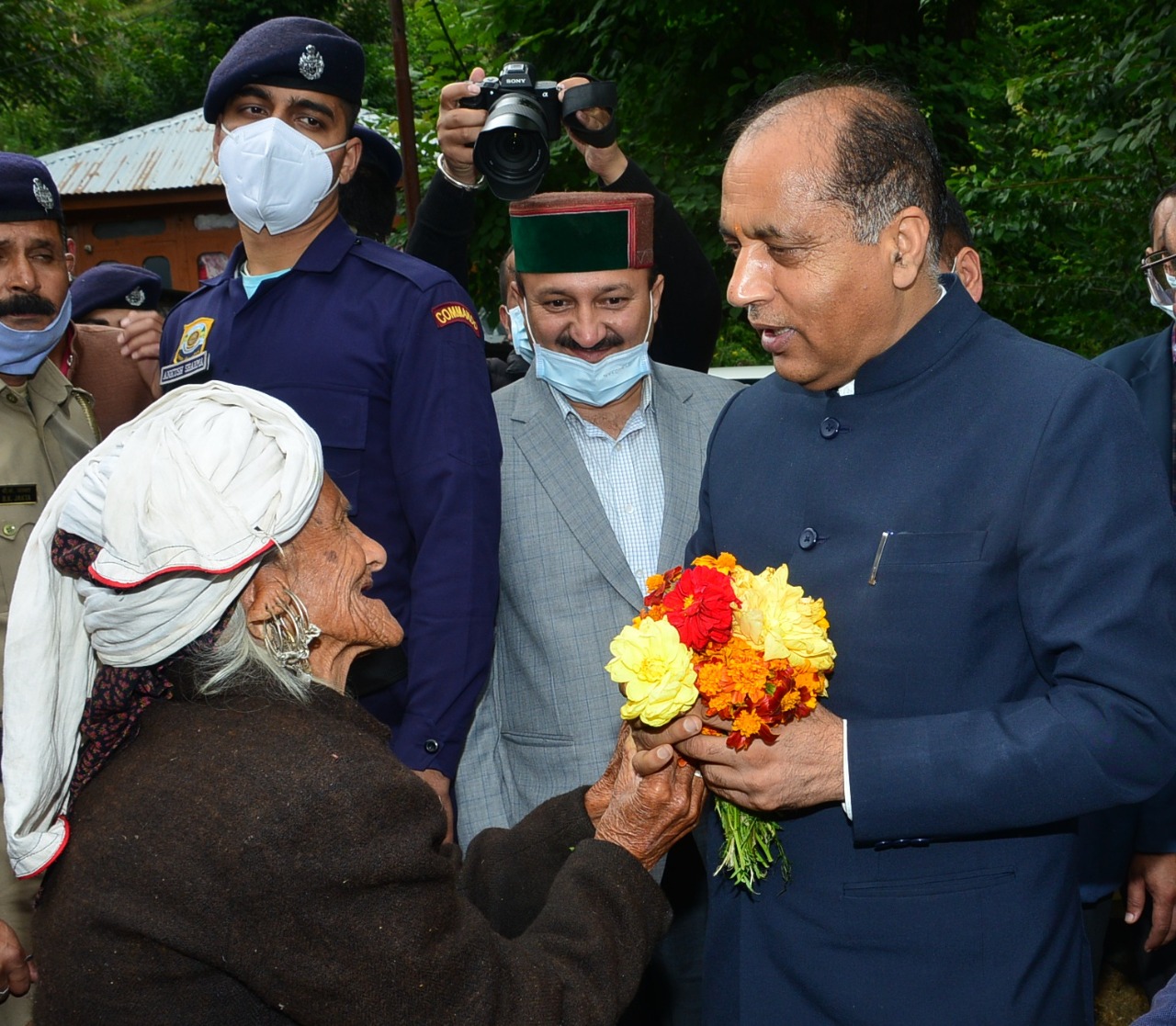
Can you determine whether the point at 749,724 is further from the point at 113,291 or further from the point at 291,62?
the point at 113,291

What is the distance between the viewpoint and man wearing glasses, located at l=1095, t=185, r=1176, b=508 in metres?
4.07

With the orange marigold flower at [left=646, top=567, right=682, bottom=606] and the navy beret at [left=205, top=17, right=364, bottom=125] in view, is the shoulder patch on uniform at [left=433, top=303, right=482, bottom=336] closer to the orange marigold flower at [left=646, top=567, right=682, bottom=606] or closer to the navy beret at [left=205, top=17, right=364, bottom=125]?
the navy beret at [left=205, top=17, right=364, bottom=125]

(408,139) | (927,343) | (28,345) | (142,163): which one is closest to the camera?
(927,343)

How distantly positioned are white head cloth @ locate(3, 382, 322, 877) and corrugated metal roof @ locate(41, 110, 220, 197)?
25733 mm

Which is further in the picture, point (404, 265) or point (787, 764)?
point (404, 265)

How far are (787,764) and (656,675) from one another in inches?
11.4

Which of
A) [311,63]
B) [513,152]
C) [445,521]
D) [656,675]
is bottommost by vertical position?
[445,521]

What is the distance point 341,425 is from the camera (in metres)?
3.23

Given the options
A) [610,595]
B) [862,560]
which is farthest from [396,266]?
[862,560]

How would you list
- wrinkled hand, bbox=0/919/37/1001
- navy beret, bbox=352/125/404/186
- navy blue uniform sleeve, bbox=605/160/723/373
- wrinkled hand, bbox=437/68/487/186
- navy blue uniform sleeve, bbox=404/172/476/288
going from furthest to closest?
navy beret, bbox=352/125/404/186
navy blue uniform sleeve, bbox=605/160/723/373
navy blue uniform sleeve, bbox=404/172/476/288
wrinkled hand, bbox=437/68/487/186
wrinkled hand, bbox=0/919/37/1001

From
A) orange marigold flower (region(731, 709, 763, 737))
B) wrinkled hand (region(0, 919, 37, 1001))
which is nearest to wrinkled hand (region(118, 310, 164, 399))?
wrinkled hand (region(0, 919, 37, 1001))

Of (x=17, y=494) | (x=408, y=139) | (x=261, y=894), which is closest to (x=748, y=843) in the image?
(x=261, y=894)

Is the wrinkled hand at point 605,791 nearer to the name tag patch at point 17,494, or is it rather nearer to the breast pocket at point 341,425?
the breast pocket at point 341,425

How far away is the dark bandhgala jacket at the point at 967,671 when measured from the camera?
1.99 m
